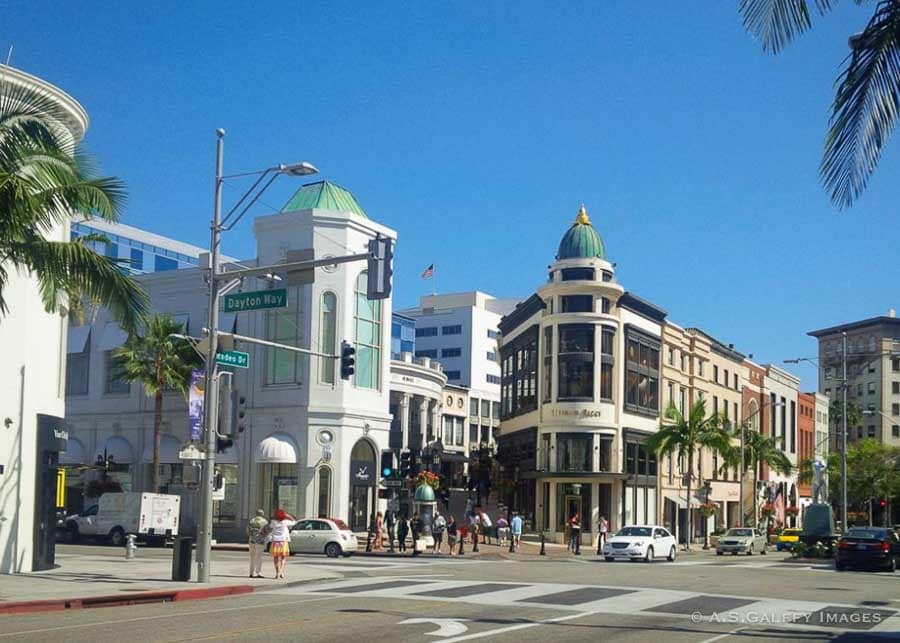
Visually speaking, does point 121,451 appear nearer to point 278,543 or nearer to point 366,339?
point 366,339

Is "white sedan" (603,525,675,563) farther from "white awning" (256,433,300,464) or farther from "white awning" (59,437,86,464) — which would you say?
"white awning" (59,437,86,464)

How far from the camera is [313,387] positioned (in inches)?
1923

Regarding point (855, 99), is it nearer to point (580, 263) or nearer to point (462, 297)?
point (580, 263)

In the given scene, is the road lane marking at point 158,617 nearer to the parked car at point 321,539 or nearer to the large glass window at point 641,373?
the parked car at point 321,539

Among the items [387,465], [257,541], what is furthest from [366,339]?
[257,541]

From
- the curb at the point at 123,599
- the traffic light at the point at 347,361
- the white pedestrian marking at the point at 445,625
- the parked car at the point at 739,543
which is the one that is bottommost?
the parked car at the point at 739,543

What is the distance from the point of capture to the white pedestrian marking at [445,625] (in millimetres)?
15773

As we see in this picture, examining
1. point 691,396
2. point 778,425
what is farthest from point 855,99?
point 778,425

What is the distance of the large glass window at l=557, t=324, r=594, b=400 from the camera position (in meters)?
61.6

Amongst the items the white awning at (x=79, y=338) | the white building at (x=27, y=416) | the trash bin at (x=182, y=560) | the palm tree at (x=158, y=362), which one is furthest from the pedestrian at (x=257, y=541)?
the white awning at (x=79, y=338)

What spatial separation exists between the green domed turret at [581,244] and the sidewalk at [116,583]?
34132mm

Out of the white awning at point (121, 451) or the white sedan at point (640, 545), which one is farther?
the white awning at point (121, 451)

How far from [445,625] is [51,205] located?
35.0 feet

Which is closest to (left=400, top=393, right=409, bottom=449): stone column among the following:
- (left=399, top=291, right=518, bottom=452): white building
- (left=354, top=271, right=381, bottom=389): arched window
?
(left=354, top=271, right=381, bottom=389): arched window
